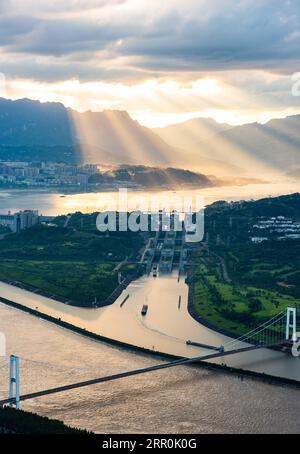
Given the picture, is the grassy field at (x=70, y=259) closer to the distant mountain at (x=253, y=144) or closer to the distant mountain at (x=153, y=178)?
the distant mountain at (x=153, y=178)

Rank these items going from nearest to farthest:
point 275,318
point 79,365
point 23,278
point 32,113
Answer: point 79,365 → point 275,318 → point 23,278 → point 32,113

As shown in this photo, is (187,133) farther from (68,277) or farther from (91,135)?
(68,277)

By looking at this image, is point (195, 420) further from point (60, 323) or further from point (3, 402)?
point (60, 323)

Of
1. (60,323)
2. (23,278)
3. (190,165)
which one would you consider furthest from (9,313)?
(190,165)

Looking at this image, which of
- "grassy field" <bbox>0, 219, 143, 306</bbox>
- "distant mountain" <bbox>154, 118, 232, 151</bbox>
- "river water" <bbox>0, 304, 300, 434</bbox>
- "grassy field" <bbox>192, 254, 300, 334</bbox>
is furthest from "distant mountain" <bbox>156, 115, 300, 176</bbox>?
"river water" <bbox>0, 304, 300, 434</bbox>

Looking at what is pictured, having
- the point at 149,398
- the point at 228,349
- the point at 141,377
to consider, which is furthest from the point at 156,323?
the point at 149,398

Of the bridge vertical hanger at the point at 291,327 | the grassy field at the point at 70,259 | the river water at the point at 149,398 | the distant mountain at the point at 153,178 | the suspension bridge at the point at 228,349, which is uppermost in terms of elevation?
the distant mountain at the point at 153,178

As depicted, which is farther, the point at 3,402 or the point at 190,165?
the point at 190,165

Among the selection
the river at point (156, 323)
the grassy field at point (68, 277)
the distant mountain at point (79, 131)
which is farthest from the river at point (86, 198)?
the distant mountain at point (79, 131)
